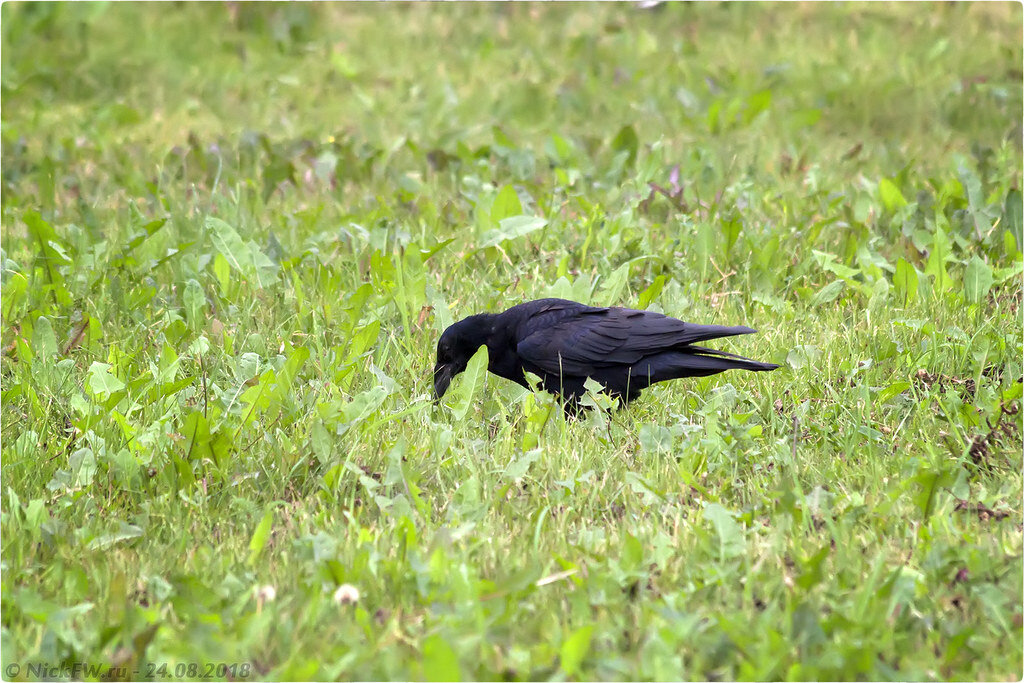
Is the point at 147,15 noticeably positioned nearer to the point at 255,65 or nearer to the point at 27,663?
the point at 255,65

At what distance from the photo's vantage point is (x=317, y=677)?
2484mm

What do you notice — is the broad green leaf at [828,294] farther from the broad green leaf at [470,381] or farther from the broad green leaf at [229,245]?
the broad green leaf at [229,245]

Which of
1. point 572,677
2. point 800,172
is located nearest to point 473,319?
point 572,677

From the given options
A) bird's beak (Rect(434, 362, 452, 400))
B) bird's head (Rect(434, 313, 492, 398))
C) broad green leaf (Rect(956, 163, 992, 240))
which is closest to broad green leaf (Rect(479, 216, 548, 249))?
bird's head (Rect(434, 313, 492, 398))

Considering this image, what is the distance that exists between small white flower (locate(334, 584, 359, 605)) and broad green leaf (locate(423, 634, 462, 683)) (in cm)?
36

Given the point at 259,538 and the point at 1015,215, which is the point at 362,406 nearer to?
the point at 259,538

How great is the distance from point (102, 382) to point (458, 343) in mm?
1346

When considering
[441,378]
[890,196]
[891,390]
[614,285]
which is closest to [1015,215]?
[890,196]

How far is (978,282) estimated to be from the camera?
15.5ft

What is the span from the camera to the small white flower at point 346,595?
2.66 m

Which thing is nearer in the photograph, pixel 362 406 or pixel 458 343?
pixel 362 406

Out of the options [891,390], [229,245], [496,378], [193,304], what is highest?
[229,245]

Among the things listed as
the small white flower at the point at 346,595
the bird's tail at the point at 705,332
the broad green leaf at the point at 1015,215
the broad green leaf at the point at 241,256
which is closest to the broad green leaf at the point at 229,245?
the broad green leaf at the point at 241,256

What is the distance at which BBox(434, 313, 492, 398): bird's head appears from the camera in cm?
441
